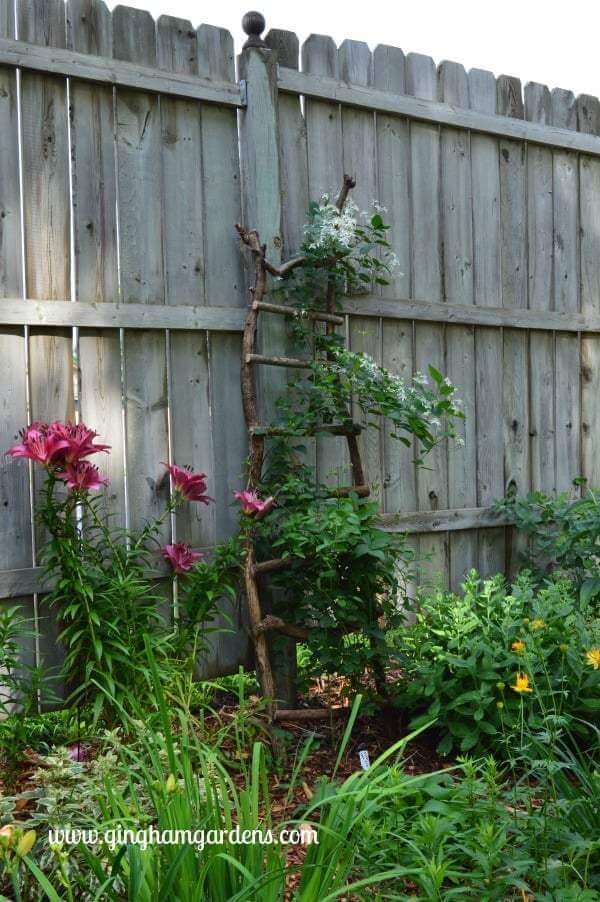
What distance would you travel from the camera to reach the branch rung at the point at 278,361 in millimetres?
3285

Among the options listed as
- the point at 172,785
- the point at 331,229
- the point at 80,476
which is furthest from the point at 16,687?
the point at 331,229

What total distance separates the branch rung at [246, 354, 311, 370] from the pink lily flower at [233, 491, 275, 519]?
515 mm

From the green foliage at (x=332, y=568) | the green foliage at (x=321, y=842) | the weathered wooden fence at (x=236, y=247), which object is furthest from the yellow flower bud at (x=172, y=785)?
the weathered wooden fence at (x=236, y=247)

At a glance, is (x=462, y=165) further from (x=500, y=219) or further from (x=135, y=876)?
(x=135, y=876)

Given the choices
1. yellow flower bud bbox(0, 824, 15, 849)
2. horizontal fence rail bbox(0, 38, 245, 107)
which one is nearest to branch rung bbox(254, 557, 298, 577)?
horizontal fence rail bbox(0, 38, 245, 107)

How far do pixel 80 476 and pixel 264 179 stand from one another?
1.41 m

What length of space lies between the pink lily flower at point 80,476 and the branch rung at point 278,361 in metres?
0.77

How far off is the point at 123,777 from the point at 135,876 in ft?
3.14

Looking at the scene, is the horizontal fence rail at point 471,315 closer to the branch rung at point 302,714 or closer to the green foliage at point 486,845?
the branch rung at point 302,714

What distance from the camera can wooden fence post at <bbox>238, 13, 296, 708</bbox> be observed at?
3.41 metres

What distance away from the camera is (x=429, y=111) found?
157 inches

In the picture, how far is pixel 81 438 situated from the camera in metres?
2.81

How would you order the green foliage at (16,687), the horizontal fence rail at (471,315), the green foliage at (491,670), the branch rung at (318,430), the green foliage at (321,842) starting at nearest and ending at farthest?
1. the green foliage at (321,842)
2. the green foliage at (16,687)
3. the green foliage at (491,670)
4. the branch rung at (318,430)
5. the horizontal fence rail at (471,315)

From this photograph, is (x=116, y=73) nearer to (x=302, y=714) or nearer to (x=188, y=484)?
(x=188, y=484)
